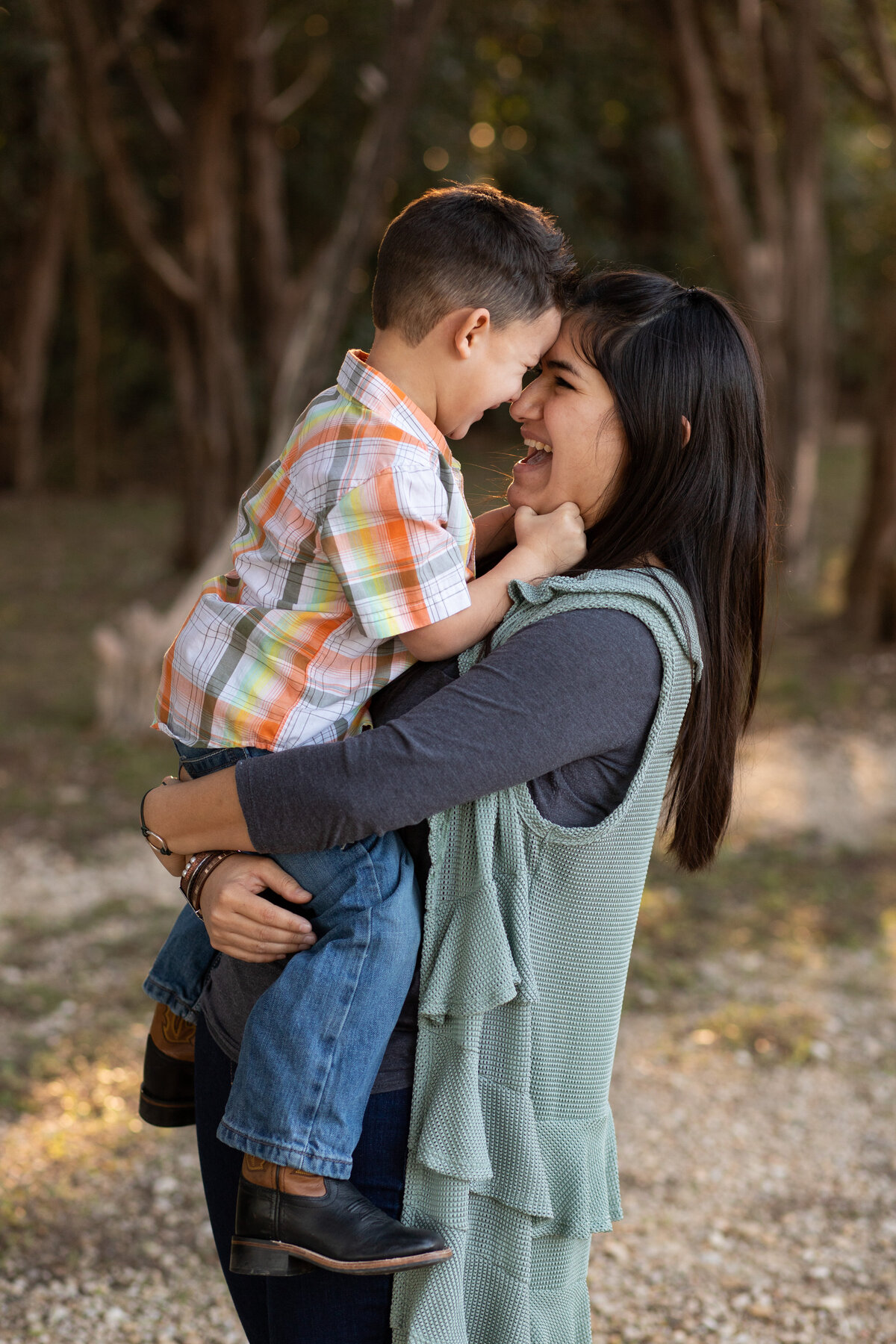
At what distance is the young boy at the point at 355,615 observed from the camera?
1.35 metres

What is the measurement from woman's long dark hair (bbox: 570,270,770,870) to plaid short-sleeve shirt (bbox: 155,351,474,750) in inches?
8.6

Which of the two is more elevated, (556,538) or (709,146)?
(709,146)

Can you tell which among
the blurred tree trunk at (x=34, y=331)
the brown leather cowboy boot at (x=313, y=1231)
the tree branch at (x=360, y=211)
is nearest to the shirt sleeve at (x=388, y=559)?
the brown leather cowboy boot at (x=313, y=1231)

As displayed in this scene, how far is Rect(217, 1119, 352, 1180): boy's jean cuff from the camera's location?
52.9 inches

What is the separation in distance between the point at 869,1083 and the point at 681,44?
7430 millimetres

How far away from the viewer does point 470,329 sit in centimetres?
150

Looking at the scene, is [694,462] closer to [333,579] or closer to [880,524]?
[333,579]

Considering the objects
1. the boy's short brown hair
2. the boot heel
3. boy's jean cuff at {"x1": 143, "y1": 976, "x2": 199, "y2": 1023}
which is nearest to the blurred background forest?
the boy's short brown hair

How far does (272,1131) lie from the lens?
136cm

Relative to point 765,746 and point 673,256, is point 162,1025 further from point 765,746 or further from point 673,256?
point 673,256

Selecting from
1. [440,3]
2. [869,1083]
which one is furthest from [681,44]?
[869,1083]

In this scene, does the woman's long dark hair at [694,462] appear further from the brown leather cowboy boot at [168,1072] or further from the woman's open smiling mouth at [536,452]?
the brown leather cowboy boot at [168,1072]

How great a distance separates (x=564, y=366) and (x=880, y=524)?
22.8 ft

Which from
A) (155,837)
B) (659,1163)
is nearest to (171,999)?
(155,837)
